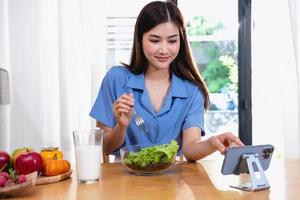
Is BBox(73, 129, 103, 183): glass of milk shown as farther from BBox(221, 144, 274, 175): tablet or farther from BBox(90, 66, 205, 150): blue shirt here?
Result: BBox(90, 66, 205, 150): blue shirt

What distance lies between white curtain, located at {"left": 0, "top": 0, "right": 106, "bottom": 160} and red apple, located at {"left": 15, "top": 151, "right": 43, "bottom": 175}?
155 cm

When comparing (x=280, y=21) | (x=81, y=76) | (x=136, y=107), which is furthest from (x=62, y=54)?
Result: (x=280, y=21)

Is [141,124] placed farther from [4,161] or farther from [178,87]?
[4,161]

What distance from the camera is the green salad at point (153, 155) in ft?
3.90

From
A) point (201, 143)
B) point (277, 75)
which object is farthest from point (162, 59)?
point (277, 75)

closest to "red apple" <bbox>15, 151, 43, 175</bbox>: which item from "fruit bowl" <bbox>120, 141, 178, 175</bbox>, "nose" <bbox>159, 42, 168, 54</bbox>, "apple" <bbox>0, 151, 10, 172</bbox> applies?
"apple" <bbox>0, 151, 10, 172</bbox>

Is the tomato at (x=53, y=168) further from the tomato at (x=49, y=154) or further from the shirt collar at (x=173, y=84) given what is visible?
the shirt collar at (x=173, y=84)

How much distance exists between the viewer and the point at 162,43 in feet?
5.38

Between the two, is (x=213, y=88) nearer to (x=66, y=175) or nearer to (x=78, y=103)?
(x=78, y=103)

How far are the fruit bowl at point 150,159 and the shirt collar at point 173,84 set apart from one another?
21.8 inches

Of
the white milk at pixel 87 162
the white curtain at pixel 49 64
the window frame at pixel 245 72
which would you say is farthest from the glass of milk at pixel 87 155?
the window frame at pixel 245 72

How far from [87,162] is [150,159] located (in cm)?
18

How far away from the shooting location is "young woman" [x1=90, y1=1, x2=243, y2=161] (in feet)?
5.42

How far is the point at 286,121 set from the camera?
9.40 ft
